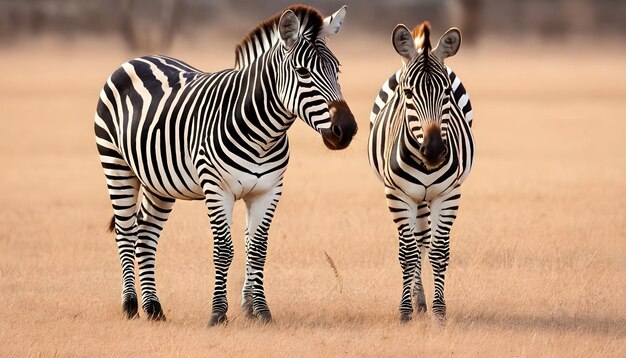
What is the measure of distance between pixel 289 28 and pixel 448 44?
115 centimetres

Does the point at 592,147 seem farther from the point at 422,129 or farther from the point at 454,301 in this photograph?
the point at 422,129

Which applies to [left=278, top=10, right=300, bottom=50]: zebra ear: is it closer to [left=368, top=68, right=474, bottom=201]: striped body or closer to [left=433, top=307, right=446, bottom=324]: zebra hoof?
[left=368, top=68, right=474, bottom=201]: striped body

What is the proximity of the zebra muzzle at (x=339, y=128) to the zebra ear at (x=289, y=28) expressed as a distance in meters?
0.61

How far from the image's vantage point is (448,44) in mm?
8062

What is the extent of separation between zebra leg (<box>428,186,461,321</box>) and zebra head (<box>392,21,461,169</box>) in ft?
1.34

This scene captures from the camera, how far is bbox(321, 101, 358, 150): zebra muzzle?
7219 mm

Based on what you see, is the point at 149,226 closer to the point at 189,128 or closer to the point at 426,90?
the point at 189,128

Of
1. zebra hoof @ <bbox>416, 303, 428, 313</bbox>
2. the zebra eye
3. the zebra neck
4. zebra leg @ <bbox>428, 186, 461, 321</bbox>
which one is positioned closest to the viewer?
the zebra eye

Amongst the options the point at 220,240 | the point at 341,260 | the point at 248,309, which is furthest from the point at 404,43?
the point at 341,260

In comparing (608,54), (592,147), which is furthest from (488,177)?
(608,54)

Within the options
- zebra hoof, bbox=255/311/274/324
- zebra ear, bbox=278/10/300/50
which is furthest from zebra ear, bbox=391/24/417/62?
zebra hoof, bbox=255/311/274/324

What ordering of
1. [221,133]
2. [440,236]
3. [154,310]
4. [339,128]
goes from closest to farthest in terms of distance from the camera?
[339,128]
[221,133]
[440,236]
[154,310]

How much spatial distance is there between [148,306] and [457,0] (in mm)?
46942

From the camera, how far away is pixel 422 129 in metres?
7.68
